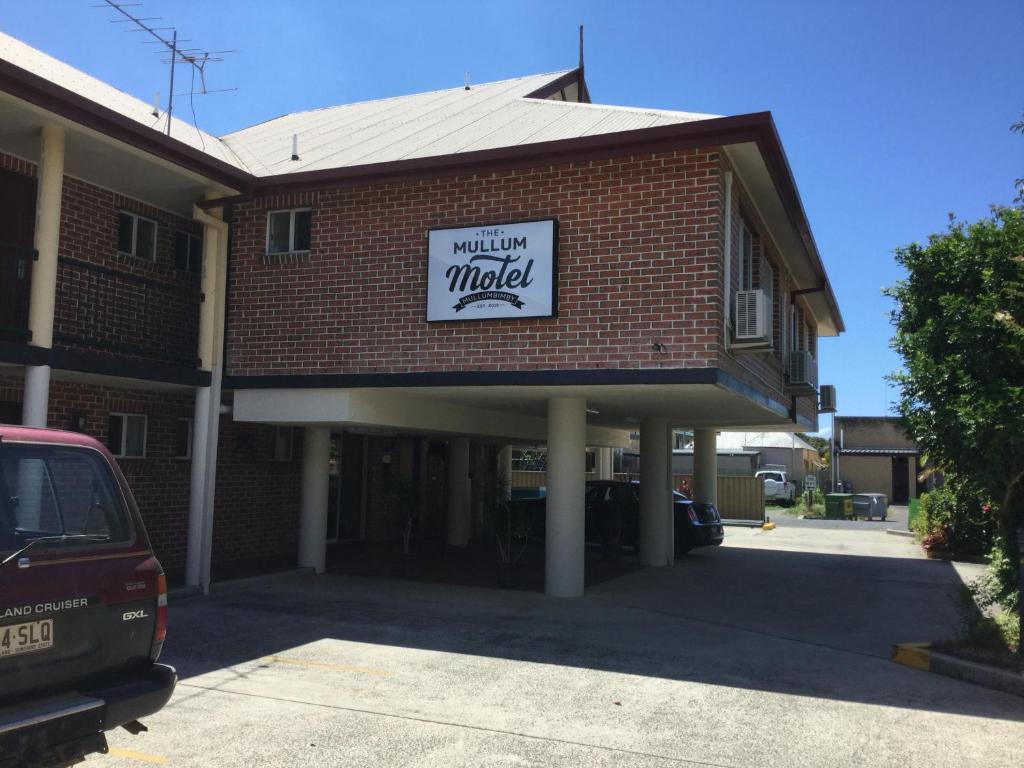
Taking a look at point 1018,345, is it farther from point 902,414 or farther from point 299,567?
point 299,567

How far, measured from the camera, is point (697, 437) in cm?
2188

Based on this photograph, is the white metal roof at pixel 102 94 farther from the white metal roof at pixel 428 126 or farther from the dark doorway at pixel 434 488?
the dark doorway at pixel 434 488

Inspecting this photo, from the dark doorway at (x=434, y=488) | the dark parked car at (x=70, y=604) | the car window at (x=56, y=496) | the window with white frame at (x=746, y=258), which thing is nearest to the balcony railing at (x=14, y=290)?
the car window at (x=56, y=496)

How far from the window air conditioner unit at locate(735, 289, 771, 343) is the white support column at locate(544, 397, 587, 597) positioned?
2.47 m

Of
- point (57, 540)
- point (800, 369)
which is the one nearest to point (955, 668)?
point (57, 540)

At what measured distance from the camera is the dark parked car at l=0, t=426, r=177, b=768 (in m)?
4.21

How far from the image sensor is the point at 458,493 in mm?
19109

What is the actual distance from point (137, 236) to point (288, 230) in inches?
87.3

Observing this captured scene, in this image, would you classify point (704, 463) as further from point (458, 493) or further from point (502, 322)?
point (502, 322)

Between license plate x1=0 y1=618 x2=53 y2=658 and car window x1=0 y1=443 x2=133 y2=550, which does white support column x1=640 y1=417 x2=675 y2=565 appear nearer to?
car window x1=0 y1=443 x2=133 y2=550

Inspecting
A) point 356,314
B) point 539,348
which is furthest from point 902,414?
point 356,314

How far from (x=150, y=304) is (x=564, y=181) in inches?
239

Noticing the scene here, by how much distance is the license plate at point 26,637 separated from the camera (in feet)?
13.6

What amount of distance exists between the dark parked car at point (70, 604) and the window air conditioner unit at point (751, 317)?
8112mm
